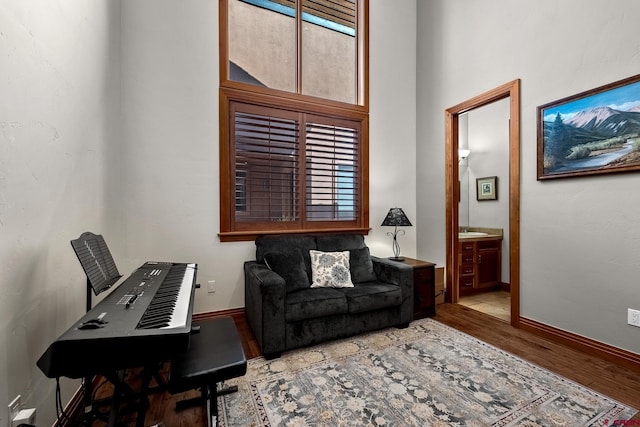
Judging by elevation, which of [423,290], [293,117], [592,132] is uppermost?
[293,117]

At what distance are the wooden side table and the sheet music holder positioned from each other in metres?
2.67

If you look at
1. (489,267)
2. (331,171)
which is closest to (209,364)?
(331,171)

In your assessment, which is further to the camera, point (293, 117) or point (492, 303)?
point (492, 303)

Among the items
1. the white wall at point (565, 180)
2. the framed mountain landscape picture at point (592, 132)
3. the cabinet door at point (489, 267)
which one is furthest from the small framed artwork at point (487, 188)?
the framed mountain landscape picture at point (592, 132)

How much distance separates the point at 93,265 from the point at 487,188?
193 inches

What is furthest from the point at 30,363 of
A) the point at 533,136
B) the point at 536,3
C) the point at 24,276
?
the point at 536,3

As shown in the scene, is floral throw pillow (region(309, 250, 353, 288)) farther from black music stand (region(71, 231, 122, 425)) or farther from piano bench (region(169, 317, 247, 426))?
black music stand (region(71, 231, 122, 425))

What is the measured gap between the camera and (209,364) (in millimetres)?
1370

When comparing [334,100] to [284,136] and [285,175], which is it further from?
[285,175]

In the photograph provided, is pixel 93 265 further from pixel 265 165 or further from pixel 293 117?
pixel 293 117

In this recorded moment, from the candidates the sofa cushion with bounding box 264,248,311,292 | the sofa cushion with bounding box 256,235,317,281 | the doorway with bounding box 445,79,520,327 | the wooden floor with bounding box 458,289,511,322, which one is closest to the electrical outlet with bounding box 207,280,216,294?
the sofa cushion with bounding box 256,235,317,281

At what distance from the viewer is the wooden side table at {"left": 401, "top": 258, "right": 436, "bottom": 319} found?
3.10 meters

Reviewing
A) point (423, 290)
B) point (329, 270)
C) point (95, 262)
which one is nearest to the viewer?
point (95, 262)

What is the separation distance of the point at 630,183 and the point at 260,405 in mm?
3042
